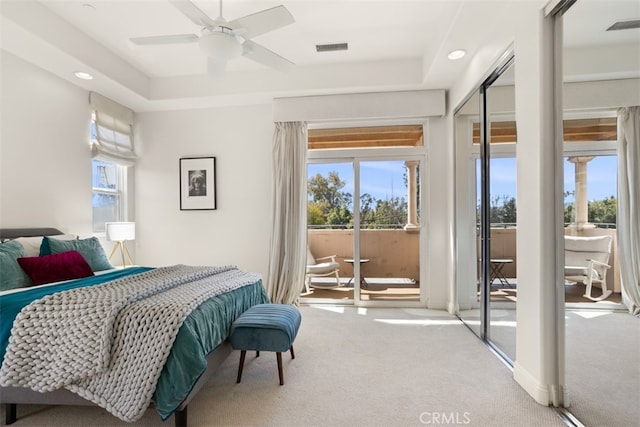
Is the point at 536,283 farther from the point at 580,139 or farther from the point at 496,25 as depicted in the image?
A: the point at 496,25

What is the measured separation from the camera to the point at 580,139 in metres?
1.81

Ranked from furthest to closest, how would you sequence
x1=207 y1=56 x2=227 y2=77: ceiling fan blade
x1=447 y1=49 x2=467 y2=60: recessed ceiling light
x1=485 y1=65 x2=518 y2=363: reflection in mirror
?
1. x1=447 y1=49 x2=467 y2=60: recessed ceiling light
2. x1=207 y1=56 x2=227 y2=77: ceiling fan blade
3. x1=485 y1=65 x2=518 y2=363: reflection in mirror

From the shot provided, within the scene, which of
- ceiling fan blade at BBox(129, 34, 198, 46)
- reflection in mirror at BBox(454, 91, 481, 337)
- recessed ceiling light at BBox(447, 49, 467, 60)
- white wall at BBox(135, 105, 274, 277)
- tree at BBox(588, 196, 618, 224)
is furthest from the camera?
white wall at BBox(135, 105, 274, 277)

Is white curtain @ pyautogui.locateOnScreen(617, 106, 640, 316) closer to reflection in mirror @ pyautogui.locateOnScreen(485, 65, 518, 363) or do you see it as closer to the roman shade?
reflection in mirror @ pyautogui.locateOnScreen(485, 65, 518, 363)

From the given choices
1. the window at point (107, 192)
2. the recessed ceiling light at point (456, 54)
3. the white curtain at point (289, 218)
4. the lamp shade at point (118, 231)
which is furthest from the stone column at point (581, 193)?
the window at point (107, 192)

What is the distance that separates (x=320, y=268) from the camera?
14.8 feet

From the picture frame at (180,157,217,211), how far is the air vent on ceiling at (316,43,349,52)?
206 centimetres

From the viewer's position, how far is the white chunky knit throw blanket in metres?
1.71

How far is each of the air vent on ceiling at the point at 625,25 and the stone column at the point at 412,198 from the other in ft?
9.34

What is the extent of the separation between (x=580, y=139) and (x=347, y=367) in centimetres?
212

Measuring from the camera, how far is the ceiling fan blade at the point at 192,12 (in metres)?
2.09

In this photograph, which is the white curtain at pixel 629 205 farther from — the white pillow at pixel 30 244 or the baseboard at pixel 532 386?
the white pillow at pixel 30 244

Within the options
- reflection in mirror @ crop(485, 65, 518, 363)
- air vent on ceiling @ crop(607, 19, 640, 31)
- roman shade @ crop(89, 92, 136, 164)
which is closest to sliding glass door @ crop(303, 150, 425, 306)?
reflection in mirror @ crop(485, 65, 518, 363)


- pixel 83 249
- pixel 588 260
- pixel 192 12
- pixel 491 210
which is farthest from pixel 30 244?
pixel 588 260
